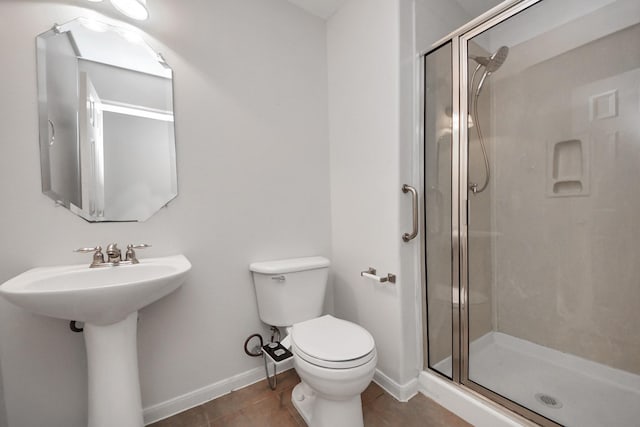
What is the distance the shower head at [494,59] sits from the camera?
51.8 inches

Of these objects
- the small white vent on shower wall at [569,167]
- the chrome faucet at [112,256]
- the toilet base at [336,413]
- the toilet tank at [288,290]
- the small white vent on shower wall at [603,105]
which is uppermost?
the small white vent on shower wall at [603,105]

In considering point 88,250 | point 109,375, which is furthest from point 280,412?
point 88,250

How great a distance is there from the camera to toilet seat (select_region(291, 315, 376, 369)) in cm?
100

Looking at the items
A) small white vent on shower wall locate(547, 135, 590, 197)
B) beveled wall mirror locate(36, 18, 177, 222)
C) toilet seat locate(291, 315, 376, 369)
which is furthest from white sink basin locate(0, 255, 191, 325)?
small white vent on shower wall locate(547, 135, 590, 197)

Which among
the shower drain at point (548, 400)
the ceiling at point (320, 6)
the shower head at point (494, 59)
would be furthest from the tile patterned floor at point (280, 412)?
the ceiling at point (320, 6)

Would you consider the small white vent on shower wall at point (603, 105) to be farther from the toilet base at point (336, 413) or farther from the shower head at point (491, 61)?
the toilet base at point (336, 413)

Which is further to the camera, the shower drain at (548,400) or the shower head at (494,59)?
the shower head at (494,59)

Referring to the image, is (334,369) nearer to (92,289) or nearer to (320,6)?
(92,289)

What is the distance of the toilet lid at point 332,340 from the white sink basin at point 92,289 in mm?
581

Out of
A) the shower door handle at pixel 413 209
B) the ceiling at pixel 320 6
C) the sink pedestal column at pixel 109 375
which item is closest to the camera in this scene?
the sink pedestal column at pixel 109 375

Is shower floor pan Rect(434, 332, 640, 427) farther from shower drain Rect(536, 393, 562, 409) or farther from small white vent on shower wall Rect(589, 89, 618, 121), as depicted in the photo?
small white vent on shower wall Rect(589, 89, 618, 121)

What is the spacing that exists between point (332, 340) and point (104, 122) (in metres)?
1.40

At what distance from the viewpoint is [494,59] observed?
1.34 meters

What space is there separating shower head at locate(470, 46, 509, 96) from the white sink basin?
1.69 meters
